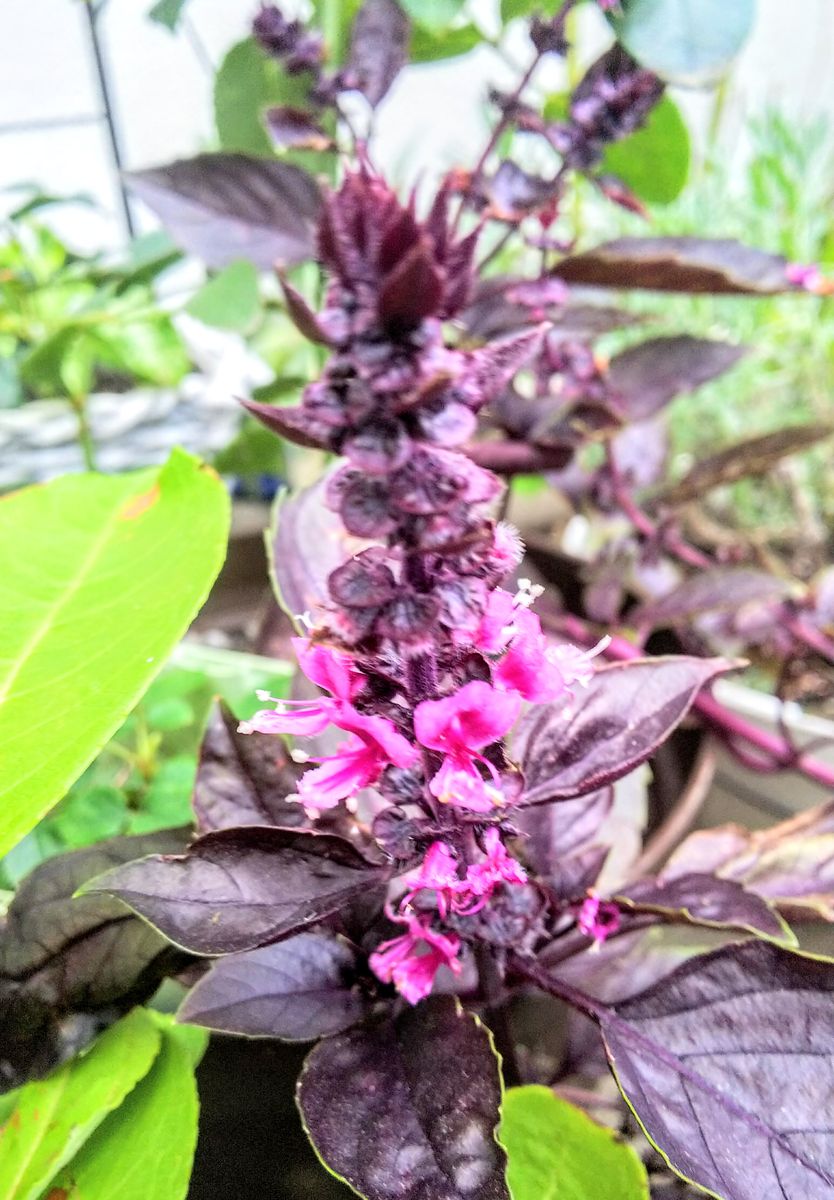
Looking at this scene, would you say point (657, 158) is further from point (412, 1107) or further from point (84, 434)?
point (412, 1107)

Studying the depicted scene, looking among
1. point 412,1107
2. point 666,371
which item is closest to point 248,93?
point 666,371

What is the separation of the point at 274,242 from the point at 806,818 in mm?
480

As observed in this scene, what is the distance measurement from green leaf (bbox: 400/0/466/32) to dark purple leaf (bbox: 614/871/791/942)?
1.59ft

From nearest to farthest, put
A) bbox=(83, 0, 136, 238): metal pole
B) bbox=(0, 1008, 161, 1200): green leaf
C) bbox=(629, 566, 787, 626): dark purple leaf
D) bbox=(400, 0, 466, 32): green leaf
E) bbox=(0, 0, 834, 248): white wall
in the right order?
1. bbox=(0, 1008, 161, 1200): green leaf
2. bbox=(400, 0, 466, 32): green leaf
3. bbox=(629, 566, 787, 626): dark purple leaf
4. bbox=(83, 0, 136, 238): metal pole
5. bbox=(0, 0, 834, 248): white wall

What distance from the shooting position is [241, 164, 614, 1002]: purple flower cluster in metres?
0.21

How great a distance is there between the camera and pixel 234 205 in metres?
0.59

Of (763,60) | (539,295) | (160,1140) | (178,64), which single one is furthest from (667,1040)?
(763,60)

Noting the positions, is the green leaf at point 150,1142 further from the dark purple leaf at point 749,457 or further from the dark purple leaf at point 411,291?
the dark purple leaf at point 749,457

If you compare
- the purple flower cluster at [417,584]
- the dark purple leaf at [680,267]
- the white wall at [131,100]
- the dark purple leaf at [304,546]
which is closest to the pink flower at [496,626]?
the purple flower cluster at [417,584]

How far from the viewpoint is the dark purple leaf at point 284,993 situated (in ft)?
0.96

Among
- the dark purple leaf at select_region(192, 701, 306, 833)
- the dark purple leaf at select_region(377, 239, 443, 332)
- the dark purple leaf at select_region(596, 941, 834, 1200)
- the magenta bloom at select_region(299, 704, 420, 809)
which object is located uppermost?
the dark purple leaf at select_region(377, 239, 443, 332)

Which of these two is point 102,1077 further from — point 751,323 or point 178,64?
point 178,64

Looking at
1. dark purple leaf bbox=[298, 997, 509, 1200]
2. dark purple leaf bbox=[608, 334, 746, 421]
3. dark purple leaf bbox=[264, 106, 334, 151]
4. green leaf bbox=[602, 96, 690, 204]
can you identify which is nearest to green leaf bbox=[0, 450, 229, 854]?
dark purple leaf bbox=[298, 997, 509, 1200]

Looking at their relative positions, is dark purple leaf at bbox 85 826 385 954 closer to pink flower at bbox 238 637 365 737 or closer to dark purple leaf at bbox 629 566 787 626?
pink flower at bbox 238 637 365 737
